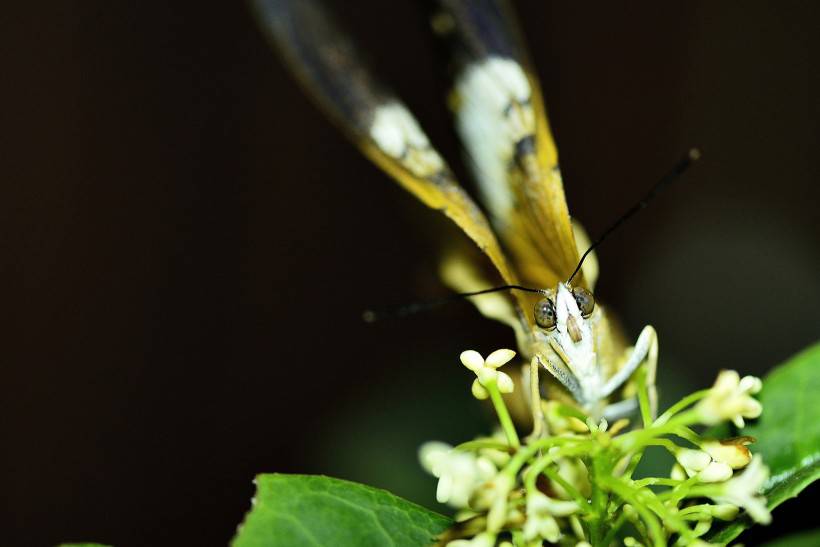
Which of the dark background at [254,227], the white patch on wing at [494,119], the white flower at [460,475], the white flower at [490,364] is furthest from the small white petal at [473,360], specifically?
the dark background at [254,227]

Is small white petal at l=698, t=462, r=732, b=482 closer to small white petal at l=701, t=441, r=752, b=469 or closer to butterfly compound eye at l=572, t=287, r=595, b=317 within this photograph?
small white petal at l=701, t=441, r=752, b=469

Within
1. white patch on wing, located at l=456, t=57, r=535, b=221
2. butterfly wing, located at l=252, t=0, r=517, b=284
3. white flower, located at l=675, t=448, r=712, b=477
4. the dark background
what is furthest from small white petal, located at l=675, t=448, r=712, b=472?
the dark background

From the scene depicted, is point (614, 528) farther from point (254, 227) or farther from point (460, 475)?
point (254, 227)

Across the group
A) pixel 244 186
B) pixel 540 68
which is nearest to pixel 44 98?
pixel 244 186

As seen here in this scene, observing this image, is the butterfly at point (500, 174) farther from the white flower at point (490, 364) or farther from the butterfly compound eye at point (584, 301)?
the white flower at point (490, 364)

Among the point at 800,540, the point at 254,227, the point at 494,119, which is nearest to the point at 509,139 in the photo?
the point at 494,119

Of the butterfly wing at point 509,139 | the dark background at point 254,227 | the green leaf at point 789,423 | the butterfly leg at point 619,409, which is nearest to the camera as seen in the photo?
the green leaf at point 789,423
